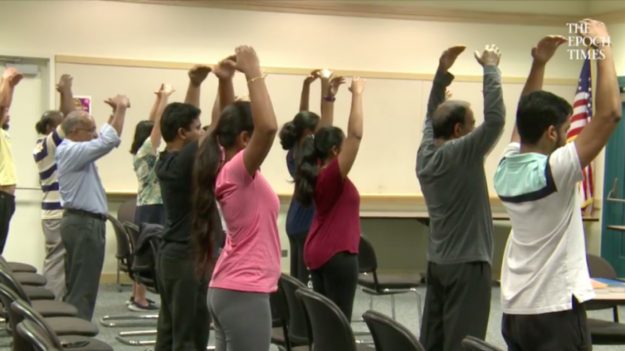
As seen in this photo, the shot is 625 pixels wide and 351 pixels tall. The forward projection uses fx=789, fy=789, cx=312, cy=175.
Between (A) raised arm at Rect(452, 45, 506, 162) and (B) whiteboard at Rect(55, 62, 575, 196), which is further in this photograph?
(B) whiteboard at Rect(55, 62, 575, 196)

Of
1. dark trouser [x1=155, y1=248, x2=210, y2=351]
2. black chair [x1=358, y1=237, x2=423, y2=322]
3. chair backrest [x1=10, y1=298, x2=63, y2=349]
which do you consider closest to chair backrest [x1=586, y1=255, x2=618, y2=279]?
black chair [x1=358, y1=237, x2=423, y2=322]

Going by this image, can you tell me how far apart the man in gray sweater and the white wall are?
5.04 m

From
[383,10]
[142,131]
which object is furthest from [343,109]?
[142,131]

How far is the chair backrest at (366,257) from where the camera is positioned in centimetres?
558

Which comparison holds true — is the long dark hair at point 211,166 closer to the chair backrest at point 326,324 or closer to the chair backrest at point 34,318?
the chair backrest at point 326,324

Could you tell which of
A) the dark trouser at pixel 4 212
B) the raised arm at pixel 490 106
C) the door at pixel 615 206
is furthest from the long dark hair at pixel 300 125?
the door at pixel 615 206

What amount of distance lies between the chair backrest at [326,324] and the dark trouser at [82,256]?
7.20 ft

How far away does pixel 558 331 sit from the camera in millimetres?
2459

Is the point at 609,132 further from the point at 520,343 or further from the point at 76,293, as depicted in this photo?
the point at 76,293

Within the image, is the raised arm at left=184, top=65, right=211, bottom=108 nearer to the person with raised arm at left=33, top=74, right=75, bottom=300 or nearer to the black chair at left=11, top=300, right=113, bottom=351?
the black chair at left=11, top=300, right=113, bottom=351

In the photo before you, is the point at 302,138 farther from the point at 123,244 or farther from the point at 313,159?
the point at 123,244

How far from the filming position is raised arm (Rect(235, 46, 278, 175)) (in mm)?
2557

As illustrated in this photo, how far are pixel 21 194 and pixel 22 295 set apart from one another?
4466 millimetres

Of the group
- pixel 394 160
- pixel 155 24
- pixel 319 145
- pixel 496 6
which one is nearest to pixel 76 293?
pixel 319 145
